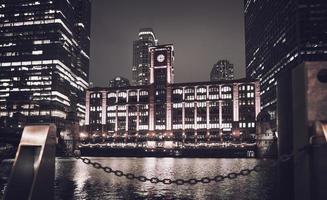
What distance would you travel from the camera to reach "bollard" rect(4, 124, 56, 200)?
8.31 metres

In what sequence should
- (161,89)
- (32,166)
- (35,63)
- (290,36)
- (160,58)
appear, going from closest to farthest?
(32,166) → (290,36) → (161,89) → (160,58) → (35,63)

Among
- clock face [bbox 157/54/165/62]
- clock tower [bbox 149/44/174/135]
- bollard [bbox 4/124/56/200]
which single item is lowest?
bollard [bbox 4/124/56/200]

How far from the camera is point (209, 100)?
486 ft

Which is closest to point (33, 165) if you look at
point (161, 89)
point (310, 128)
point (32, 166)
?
point (32, 166)

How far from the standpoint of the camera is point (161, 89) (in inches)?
6132

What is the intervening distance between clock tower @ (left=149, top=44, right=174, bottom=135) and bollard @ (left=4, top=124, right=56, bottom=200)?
137187 mm

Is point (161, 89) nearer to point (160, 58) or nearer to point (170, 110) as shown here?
point (170, 110)

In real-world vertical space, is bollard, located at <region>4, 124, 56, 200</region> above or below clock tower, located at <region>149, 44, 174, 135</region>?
below

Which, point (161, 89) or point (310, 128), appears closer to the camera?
point (310, 128)

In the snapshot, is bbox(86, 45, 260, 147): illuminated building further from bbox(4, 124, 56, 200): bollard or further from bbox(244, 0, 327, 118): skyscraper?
bbox(4, 124, 56, 200): bollard

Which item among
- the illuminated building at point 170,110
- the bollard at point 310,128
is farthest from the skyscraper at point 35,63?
the bollard at point 310,128

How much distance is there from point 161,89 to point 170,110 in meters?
11.2

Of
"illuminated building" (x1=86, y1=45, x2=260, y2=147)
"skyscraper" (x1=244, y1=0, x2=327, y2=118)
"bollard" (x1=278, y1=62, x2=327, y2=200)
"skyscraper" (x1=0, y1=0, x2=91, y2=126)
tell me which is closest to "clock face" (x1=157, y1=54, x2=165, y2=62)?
"illuminated building" (x1=86, y1=45, x2=260, y2=147)

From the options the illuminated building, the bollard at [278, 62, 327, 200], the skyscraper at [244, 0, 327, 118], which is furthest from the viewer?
the illuminated building
